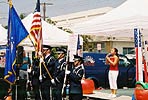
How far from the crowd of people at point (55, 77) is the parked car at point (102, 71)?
16.8ft

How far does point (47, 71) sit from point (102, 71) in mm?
6493

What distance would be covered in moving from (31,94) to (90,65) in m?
4.32

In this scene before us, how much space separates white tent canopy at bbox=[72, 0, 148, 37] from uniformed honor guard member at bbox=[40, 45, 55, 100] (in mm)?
1269

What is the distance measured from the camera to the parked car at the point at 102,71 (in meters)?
16.7

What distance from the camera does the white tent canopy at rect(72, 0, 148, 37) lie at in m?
9.29

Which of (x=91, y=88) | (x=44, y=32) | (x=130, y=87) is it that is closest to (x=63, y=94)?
(x=91, y=88)

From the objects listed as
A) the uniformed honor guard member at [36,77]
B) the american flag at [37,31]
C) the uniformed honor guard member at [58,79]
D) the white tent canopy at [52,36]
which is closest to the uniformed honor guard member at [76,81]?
the uniformed honor guard member at [58,79]

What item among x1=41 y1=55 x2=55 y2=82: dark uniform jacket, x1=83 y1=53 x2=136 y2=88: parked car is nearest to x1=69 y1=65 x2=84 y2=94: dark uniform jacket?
x1=41 y1=55 x2=55 y2=82: dark uniform jacket

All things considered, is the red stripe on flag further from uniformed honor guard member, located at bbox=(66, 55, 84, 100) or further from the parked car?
the parked car

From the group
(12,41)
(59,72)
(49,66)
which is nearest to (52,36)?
(59,72)

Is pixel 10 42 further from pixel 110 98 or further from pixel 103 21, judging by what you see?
pixel 110 98

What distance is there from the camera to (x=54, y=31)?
16078mm

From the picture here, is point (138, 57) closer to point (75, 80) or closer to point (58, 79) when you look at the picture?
point (75, 80)

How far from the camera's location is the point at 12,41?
921 centimetres
